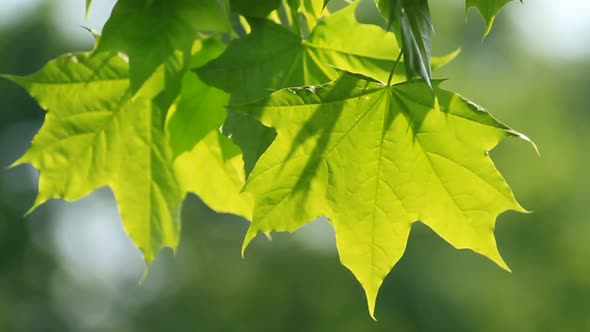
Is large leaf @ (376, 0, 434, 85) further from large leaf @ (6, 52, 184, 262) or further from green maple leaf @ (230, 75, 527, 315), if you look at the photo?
large leaf @ (6, 52, 184, 262)

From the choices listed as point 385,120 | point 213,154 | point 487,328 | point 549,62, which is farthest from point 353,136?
point 549,62

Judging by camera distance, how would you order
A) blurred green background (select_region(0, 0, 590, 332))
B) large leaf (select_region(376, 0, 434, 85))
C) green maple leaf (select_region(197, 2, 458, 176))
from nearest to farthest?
large leaf (select_region(376, 0, 434, 85))
green maple leaf (select_region(197, 2, 458, 176))
blurred green background (select_region(0, 0, 590, 332))

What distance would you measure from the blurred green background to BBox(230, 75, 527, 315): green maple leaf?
36.9 feet

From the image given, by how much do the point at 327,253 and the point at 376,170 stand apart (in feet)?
41.3

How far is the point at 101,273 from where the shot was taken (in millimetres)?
15203

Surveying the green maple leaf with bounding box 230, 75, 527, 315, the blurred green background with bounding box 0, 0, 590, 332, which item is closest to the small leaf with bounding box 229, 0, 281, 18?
the green maple leaf with bounding box 230, 75, 527, 315

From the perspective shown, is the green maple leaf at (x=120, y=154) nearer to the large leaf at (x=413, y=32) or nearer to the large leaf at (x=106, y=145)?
the large leaf at (x=106, y=145)

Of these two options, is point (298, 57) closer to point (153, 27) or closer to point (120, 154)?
point (153, 27)

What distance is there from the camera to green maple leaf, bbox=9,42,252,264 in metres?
1.40

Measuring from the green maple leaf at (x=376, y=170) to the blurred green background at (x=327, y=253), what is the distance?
11258 mm

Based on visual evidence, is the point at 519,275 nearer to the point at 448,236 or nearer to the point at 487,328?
the point at 487,328

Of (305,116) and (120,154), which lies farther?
(120,154)

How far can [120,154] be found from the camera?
146cm

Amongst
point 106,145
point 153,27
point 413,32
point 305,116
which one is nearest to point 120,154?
point 106,145
